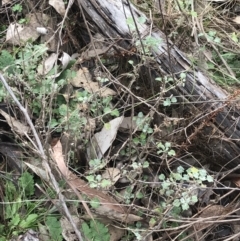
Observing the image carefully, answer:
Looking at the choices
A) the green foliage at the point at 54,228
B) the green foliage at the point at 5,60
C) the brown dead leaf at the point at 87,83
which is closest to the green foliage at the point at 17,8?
the green foliage at the point at 5,60

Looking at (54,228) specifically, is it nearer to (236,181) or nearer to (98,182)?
(98,182)

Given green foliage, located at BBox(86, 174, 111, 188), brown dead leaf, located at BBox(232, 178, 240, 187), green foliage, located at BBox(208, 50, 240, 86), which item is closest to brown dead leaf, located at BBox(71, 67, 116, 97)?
green foliage, located at BBox(86, 174, 111, 188)

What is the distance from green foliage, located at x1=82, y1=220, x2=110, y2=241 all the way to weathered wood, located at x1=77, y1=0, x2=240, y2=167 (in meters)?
0.50

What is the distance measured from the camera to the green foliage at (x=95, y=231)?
6.33ft

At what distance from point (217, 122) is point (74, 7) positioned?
0.93 m

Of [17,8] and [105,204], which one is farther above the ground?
[17,8]

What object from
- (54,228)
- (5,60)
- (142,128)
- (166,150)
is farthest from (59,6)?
(54,228)

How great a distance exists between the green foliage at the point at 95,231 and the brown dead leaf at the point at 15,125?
0.47m

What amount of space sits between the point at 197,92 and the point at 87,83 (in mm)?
494

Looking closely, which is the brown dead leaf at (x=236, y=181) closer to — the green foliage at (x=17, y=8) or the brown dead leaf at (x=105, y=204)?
the brown dead leaf at (x=105, y=204)

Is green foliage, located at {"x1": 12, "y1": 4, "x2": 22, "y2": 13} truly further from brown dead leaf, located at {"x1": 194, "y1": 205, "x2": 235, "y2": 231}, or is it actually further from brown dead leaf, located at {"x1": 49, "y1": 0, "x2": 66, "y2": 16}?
brown dead leaf, located at {"x1": 194, "y1": 205, "x2": 235, "y2": 231}

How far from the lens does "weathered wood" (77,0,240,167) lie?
2.12 m

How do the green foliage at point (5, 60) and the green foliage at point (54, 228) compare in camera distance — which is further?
the green foliage at point (5, 60)

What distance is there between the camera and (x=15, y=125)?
215 centimetres
